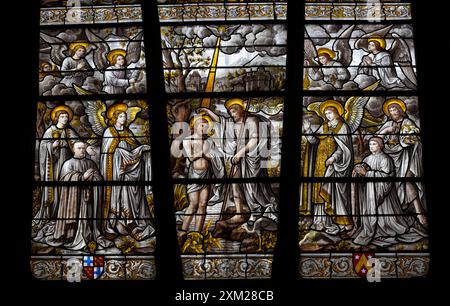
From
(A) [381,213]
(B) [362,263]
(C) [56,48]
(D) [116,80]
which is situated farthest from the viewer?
(C) [56,48]

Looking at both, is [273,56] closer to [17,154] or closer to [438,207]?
[438,207]

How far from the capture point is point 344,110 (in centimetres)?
689

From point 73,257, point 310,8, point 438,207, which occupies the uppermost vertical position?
point 310,8

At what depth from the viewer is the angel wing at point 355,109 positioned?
685 centimetres

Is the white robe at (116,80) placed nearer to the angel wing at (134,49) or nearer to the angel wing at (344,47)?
the angel wing at (134,49)

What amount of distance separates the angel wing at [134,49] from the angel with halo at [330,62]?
5.42ft

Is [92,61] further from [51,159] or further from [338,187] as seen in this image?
[338,187]

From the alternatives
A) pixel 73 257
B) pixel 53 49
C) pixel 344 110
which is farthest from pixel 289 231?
pixel 53 49

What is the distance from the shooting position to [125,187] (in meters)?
6.81

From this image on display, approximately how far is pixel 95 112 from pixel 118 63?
54 centimetres

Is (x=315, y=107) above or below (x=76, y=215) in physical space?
above

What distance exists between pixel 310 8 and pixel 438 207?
7.56 ft

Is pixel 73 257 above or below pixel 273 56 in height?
below

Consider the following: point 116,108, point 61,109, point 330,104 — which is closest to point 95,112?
point 116,108
